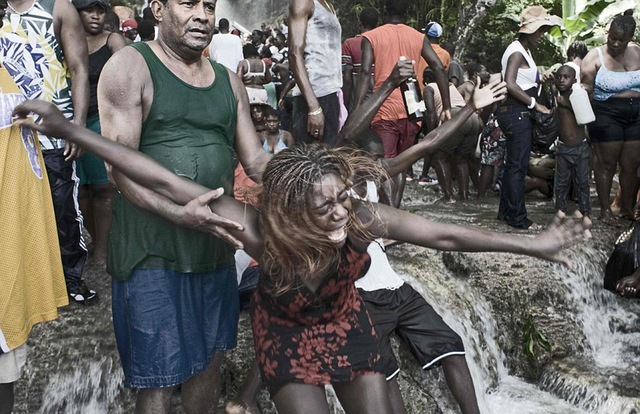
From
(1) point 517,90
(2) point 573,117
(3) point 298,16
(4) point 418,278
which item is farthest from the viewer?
(2) point 573,117

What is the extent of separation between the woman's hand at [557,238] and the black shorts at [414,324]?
157 cm

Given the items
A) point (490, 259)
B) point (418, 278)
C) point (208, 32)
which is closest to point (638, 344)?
point (490, 259)

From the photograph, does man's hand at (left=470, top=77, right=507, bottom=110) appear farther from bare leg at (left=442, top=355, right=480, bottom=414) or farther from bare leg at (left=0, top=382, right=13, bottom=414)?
bare leg at (left=0, top=382, right=13, bottom=414)

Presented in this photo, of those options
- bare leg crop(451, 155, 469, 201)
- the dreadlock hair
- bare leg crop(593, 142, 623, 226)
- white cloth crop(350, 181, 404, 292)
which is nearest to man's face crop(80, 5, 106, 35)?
white cloth crop(350, 181, 404, 292)

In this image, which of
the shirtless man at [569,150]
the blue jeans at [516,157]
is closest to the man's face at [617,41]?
the shirtless man at [569,150]

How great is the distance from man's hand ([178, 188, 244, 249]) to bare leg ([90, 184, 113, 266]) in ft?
8.27

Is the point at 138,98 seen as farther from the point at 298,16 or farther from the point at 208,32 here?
the point at 298,16

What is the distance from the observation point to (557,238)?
9.52ft

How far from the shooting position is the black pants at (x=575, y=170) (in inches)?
307

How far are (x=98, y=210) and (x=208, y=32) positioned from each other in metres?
2.40

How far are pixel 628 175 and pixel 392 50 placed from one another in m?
3.15

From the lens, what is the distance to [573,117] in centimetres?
771

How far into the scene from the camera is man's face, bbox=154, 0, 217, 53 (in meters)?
3.16

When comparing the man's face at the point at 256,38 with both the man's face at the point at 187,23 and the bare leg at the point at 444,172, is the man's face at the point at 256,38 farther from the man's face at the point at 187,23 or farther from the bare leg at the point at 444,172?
the man's face at the point at 187,23
